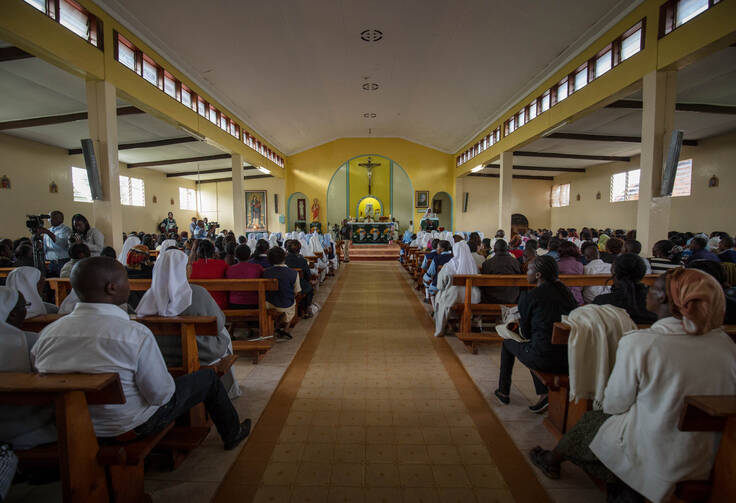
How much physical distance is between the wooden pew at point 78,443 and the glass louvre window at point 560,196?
63.8 ft

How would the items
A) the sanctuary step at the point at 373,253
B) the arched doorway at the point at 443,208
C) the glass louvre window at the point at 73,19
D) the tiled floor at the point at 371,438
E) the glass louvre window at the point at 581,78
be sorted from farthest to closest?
the arched doorway at the point at 443,208 < the sanctuary step at the point at 373,253 < the glass louvre window at the point at 581,78 < the glass louvre window at the point at 73,19 < the tiled floor at the point at 371,438

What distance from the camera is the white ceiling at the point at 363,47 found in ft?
20.6

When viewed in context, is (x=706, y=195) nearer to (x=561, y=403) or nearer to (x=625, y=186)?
(x=625, y=186)

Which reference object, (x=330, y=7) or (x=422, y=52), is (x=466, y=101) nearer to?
(x=422, y=52)

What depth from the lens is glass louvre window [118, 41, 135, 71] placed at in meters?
5.81

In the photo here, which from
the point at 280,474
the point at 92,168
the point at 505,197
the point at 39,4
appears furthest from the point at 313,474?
the point at 505,197

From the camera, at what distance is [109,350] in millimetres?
1448

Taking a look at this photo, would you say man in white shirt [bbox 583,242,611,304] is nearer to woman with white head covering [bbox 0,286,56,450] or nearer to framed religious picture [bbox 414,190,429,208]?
woman with white head covering [bbox 0,286,56,450]

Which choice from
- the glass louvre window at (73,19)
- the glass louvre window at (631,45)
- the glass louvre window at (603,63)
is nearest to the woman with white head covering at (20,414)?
the glass louvre window at (73,19)

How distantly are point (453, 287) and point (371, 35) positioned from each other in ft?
21.8

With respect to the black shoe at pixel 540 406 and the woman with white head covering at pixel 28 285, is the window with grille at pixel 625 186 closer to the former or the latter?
the black shoe at pixel 540 406

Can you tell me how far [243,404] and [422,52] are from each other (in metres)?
8.83

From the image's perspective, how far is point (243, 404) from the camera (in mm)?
2785

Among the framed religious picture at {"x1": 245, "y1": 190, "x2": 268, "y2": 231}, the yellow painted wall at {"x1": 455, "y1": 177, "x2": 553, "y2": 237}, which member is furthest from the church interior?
the yellow painted wall at {"x1": 455, "y1": 177, "x2": 553, "y2": 237}
